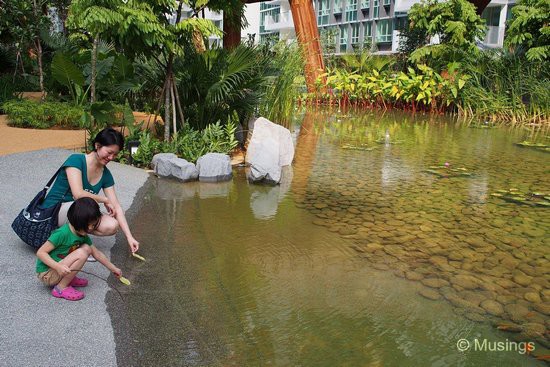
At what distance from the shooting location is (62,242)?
9.35 ft

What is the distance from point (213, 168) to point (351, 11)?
1425 inches

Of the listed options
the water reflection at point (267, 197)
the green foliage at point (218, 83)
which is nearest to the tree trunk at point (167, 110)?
the green foliage at point (218, 83)

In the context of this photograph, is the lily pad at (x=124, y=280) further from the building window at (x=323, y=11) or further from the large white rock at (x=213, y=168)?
the building window at (x=323, y=11)

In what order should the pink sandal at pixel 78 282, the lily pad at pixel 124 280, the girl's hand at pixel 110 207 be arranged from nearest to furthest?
1. the pink sandal at pixel 78 282
2. the lily pad at pixel 124 280
3. the girl's hand at pixel 110 207

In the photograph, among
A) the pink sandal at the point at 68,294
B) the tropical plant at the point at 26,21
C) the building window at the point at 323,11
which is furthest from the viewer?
the building window at the point at 323,11

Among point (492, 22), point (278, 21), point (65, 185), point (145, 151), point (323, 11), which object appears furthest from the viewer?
point (278, 21)

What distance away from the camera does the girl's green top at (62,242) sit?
2837mm

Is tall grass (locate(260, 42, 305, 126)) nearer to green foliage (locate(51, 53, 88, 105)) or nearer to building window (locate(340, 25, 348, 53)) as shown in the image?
green foliage (locate(51, 53, 88, 105))

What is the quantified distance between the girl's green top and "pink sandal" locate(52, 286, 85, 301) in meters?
0.13

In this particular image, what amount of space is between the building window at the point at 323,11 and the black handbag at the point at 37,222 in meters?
41.4

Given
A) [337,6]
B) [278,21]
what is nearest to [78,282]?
[337,6]

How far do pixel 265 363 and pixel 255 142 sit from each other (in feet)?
14.3

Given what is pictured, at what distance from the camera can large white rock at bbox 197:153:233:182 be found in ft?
19.9

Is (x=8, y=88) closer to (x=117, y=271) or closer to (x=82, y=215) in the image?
(x=117, y=271)
